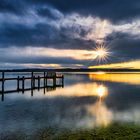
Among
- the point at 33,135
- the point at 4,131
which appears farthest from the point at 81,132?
the point at 4,131

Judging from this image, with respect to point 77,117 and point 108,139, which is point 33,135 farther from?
point 77,117

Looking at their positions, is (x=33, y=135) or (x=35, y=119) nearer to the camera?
(x=33, y=135)

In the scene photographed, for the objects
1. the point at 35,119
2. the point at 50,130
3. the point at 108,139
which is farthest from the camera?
the point at 35,119

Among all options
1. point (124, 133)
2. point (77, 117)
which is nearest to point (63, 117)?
point (77, 117)

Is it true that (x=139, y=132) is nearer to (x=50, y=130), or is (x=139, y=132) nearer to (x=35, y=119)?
(x=50, y=130)

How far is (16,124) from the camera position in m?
19.9

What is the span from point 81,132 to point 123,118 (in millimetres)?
6540

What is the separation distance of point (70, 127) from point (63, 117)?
4140 mm

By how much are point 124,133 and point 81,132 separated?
9.36 ft

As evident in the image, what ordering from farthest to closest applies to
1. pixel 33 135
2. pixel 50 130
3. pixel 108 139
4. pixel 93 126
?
pixel 93 126
pixel 50 130
pixel 33 135
pixel 108 139

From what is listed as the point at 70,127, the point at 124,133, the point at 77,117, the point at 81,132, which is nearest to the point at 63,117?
the point at 77,117

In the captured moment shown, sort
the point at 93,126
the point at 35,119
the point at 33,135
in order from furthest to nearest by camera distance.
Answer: the point at 35,119 < the point at 93,126 < the point at 33,135

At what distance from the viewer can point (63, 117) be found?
76.3 ft

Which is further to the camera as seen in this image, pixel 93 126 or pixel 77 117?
pixel 77 117
